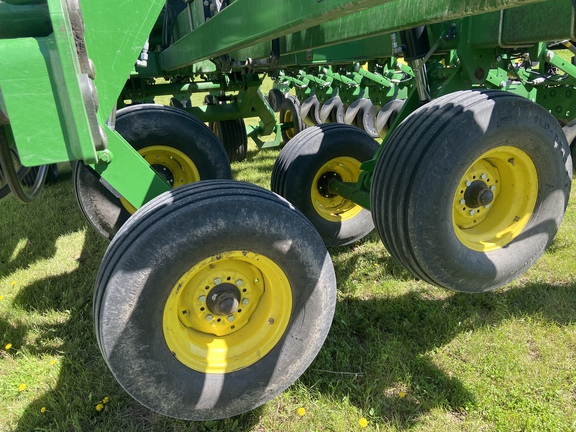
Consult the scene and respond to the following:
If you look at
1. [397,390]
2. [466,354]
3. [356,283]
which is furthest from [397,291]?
[397,390]

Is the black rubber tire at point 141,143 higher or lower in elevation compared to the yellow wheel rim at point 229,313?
higher

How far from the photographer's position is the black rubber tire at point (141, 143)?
9.62 ft

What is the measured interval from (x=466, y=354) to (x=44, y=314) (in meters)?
2.35

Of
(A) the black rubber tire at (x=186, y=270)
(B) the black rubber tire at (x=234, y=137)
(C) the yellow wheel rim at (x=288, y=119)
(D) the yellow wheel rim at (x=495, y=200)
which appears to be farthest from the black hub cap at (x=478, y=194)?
(C) the yellow wheel rim at (x=288, y=119)

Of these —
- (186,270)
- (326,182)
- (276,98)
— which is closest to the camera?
(186,270)

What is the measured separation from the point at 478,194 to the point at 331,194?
1.30m

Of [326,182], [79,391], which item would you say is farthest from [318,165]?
[79,391]

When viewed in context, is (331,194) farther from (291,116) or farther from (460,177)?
(291,116)

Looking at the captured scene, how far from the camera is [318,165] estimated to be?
10.1ft

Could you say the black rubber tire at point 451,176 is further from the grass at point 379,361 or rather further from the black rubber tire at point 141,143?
the black rubber tire at point 141,143

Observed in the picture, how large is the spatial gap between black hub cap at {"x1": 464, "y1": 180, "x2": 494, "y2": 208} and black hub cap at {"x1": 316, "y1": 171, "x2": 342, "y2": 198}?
1.22 m

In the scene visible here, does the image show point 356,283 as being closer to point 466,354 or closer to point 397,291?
point 397,291

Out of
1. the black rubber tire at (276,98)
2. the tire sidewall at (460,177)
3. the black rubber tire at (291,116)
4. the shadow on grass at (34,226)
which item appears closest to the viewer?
the tire sidewall at (460,177)

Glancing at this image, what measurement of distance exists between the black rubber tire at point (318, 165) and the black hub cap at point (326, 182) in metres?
0.11
